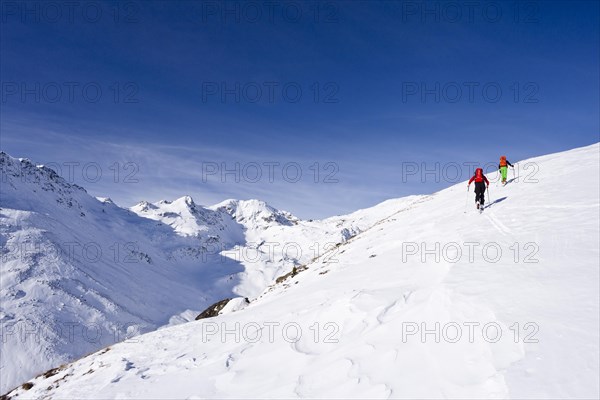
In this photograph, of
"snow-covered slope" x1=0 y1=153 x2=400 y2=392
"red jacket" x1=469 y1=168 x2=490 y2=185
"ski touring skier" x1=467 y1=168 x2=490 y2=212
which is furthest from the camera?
"snow-covered slope" x1=0 y1=153 x2=400 y2=392

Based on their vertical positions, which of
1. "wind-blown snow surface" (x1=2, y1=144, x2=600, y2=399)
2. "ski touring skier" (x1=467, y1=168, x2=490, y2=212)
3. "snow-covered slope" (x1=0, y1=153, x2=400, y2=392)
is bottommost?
"snow-covered slope" (x1=0, y1=153, x2=400, y2=392)

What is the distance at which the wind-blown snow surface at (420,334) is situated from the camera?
243 inches

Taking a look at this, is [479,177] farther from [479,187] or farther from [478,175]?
[479,187]

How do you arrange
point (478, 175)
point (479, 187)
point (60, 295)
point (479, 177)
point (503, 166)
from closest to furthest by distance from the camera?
point (479, 187), point (479, 177), point (478, 175), point (503, 166), point (60, 295)

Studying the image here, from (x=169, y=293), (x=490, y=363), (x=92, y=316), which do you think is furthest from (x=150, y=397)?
(x=169, y=293)

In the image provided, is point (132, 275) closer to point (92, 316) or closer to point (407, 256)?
point (92, 316)

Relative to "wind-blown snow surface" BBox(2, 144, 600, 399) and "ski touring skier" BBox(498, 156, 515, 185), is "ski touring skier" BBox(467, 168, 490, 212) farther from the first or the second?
"ski touring skier" BBox(498, 156, 515, 185)

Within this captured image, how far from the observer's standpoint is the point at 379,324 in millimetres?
8719

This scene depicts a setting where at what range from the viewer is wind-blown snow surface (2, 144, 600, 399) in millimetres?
6168

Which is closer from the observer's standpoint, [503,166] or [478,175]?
[478,175]

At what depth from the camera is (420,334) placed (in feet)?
25.1

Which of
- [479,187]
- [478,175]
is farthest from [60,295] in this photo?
[479,187]

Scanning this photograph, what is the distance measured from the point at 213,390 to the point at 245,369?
94 cm

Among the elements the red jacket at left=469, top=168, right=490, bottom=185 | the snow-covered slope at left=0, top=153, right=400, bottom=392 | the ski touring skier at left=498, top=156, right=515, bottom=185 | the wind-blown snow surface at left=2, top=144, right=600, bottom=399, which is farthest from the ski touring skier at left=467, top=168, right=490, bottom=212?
the snow-covered slope at left=0, top=153, right=400, bottom=392
